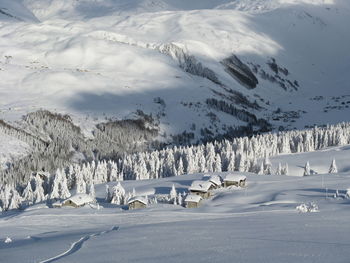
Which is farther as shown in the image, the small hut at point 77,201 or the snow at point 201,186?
the snow at point 201,186

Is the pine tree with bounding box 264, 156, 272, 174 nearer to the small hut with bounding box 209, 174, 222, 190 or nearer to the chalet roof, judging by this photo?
the chalet roof

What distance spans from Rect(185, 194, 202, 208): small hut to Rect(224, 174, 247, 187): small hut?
1808 centimetres

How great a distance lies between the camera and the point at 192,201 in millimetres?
110562

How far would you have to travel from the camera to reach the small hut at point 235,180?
127500 mm

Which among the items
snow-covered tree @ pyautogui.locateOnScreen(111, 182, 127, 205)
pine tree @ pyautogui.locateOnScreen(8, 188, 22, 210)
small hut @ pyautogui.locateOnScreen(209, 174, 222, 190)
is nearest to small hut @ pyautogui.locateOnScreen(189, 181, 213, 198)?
small hut @ pyautogui.locateOnScreen(209, 174, 222, 190)

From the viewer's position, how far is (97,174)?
165000 millimetres

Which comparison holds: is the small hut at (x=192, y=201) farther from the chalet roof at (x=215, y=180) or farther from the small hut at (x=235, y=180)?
the small hut at (x=235, y=180)

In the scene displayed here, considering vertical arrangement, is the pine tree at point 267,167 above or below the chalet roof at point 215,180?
above

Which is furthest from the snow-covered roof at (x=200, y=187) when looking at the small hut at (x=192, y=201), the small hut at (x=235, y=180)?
the small hut at (x=192, y=201)

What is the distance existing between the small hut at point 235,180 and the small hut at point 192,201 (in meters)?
18.1

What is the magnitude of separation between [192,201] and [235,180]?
1995 centimetres

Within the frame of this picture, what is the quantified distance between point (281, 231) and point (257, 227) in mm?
3993

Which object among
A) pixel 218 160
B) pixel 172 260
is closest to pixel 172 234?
pixel 172 260

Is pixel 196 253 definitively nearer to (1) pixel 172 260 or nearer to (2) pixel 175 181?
(1) pixel 172 260
